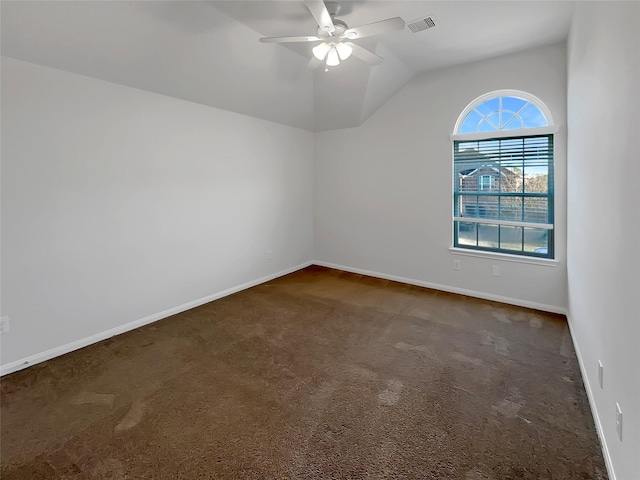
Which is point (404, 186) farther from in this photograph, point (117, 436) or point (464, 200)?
point (117, 436)

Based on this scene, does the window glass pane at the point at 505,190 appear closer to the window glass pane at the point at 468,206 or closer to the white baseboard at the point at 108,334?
the window glass pane at the point at 468,206

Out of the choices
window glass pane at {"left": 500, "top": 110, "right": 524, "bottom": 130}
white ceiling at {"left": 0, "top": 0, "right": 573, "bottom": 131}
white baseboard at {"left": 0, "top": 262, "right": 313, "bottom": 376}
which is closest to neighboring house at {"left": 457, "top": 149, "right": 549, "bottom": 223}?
window glass pane at {"left": 500, "top": 110, "right": 524, "bottom": 130}

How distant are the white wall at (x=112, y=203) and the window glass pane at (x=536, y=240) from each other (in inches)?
132

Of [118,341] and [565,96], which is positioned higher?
[565,96]

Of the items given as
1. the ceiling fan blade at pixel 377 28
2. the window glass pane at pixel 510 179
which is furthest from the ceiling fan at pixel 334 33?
the window glass pane at pixel 510 179

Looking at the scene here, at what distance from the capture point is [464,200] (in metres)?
4.16

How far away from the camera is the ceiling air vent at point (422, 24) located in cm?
283

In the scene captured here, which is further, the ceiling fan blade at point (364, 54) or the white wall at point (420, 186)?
the white wall at point (420, 186)

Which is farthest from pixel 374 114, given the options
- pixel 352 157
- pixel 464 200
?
pixel 464 200

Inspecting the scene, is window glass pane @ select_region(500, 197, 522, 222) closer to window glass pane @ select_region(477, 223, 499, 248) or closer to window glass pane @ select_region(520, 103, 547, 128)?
window glass pane @ select_region(477, 223, 499, 248)

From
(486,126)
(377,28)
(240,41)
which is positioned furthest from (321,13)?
(486,126)

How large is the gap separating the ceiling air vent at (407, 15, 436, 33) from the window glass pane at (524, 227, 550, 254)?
7.91 ft

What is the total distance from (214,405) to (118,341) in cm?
146

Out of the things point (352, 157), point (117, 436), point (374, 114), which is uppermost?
point (374, 114)
